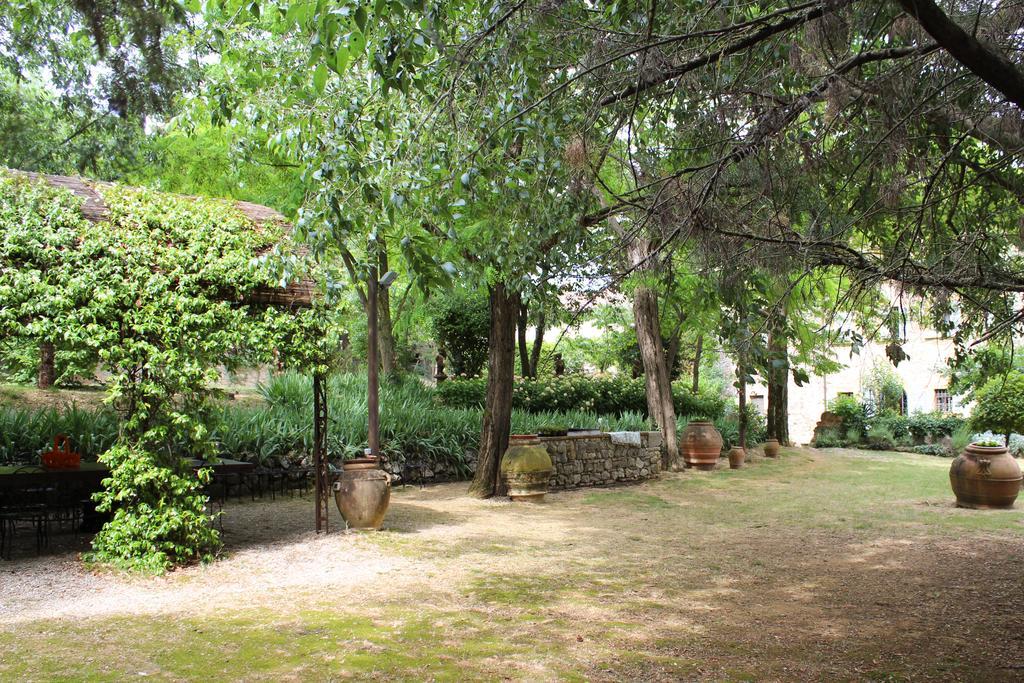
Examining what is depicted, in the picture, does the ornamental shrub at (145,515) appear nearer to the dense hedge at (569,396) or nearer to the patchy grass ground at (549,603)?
the patchy grass ground at (549,603)

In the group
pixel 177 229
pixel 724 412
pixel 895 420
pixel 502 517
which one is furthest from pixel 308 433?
pixel 895 420

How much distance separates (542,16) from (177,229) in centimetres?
Result: 464

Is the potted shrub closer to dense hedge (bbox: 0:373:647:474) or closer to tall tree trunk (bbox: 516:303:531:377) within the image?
dense hedge (bbox: 0:373:647:474)

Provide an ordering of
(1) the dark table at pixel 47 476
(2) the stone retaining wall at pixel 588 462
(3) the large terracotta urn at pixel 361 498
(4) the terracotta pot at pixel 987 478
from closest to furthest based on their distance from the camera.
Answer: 1. (1) the dark table at pixel 47 476
2. (3) the large terracotta urn at pixel 361 498
3. (4) the terracotta pot at pixel 987 478
4. (2) the stone retaining wall at pixel 588 462

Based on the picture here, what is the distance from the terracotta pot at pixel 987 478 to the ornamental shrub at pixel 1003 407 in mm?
6060

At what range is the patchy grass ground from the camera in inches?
200

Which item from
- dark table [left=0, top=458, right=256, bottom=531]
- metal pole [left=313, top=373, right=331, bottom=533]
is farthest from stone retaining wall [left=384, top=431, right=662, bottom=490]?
dark table [left=0, top=458, right=256, bottom=531]

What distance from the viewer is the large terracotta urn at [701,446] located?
17281 millimetres

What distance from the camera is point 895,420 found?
78.1 feet

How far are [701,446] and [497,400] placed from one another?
21.2 feet

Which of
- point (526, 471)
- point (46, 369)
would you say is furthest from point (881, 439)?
point (46, 369)

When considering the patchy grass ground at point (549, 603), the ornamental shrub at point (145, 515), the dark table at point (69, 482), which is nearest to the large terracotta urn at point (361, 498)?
the patchy grass ground at point (549, 603)

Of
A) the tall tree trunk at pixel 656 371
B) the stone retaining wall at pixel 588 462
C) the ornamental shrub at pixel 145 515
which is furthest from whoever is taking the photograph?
the tall tree trunk at pixel 656 371

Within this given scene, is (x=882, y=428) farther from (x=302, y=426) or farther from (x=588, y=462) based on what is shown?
(x=302, y=426)
